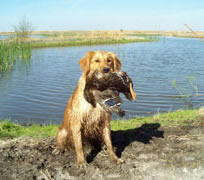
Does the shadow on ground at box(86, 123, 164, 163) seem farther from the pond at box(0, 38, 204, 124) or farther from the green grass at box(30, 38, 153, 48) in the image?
the green grass at box(30, 38, 153, 48)

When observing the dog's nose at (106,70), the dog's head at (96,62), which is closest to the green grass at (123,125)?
the dog's head at (96,62)

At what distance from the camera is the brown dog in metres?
4.59

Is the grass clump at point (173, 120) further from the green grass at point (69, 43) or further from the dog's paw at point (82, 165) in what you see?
the green grass at point (69, 43)

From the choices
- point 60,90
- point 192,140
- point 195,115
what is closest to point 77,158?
point 192,140

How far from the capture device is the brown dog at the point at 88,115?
4586mm

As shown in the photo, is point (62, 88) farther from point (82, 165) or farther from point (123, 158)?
point (82, 165)

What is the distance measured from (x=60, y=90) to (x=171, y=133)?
8697 mm

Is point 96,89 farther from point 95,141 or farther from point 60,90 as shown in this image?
point 60,90

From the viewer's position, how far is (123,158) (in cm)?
486

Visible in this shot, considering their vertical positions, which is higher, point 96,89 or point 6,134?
point 96,89

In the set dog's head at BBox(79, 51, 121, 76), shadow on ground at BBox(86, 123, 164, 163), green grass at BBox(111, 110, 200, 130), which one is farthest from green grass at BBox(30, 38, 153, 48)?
dog's head at BBox(79, 51, 121, 76)

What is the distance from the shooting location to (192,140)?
548cm

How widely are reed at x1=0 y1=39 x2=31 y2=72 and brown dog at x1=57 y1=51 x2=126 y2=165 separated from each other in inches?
632

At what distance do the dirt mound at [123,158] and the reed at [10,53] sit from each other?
15250 millimetres
